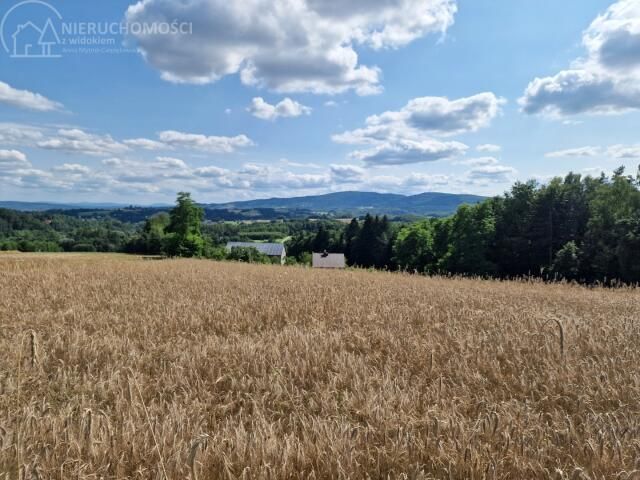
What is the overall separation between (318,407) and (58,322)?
4935mm

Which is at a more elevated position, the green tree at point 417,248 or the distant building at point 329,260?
the green tree at point 417,248

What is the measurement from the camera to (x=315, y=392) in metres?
3.36

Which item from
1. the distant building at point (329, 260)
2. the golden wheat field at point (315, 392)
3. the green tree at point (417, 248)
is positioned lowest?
the distant building at point (329, 260)

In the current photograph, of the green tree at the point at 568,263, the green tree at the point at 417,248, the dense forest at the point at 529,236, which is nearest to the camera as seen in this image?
the dense forest at the point at 529,236

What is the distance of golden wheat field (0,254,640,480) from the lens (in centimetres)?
223

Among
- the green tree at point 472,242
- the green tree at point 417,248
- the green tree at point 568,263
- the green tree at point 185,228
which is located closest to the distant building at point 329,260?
the green tree at point 417,248

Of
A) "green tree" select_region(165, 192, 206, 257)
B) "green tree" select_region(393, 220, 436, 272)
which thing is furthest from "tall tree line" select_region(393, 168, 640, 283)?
"green tree" select_region(165, 192, 206, 257)

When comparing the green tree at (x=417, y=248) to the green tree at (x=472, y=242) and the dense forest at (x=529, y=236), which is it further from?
the green tree at (x=472, y=242)

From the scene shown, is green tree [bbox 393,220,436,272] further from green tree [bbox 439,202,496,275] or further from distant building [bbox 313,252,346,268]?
distant building [bbox 313,252,346,268]

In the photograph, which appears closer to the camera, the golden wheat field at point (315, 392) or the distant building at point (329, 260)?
the golden wheat field at point (315, 392)

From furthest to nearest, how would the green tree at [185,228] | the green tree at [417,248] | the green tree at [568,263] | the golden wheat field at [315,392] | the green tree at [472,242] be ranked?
the green tree at [417,248], the green tree at [185,228], the green tree at [472,242], the green tree at [568,263], the golden wheat field at [315,392]

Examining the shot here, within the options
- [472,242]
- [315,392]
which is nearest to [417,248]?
[472,242]

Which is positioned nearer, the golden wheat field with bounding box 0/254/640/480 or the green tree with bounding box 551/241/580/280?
the golden wheat field with bounding box 0/254/640/480

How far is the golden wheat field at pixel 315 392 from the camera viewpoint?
2.23m
